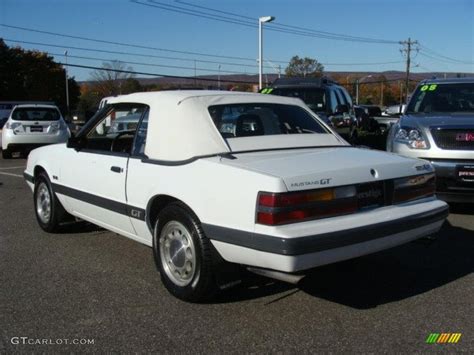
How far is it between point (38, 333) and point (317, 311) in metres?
1.89

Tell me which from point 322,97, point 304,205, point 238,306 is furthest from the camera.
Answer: point 322,97

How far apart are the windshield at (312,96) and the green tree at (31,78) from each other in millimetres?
56100

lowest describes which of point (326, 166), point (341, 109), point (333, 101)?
point (326, 166)

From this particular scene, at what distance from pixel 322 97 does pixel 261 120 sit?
8457mm

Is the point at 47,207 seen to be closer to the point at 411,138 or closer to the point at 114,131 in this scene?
the point at 114,131

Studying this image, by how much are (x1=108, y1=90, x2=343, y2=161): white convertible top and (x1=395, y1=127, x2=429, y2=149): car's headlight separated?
8.58ft

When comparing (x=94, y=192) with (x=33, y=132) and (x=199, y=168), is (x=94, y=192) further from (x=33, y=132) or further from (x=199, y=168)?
(x=33, y=132)

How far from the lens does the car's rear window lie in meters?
4.62

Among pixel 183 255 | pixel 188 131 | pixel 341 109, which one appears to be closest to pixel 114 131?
pixel 188 131

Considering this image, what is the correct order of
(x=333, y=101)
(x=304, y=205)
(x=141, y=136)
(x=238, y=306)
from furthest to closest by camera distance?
(x=333, y=101)
(x=141, y=136)
(x=238, y=306)
(x=304, y=205)

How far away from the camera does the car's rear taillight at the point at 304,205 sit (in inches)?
138

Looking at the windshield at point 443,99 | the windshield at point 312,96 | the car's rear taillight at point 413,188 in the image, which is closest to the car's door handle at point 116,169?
the car's rear taillight at point 413,188

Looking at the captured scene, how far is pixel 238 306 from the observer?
4074 mm

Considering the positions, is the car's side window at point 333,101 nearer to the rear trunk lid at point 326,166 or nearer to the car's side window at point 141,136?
the rear trunk lid at point 326,166
